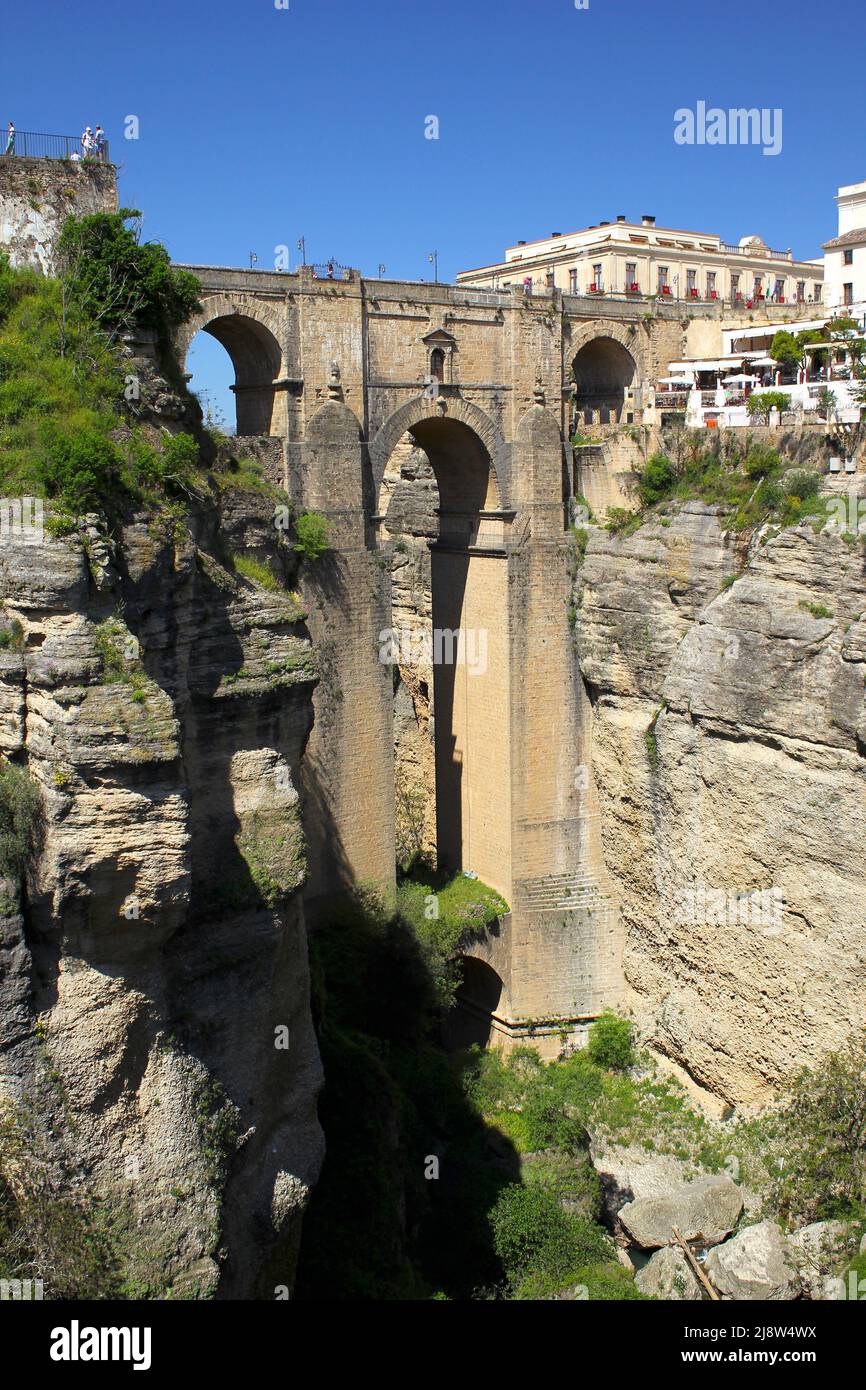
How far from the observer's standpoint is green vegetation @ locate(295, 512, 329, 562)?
919 inches

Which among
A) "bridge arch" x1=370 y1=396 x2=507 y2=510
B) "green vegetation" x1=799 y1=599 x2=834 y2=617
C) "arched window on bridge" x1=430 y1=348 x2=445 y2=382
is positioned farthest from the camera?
"arched window on bridge" x1=430 y1=348 x2=445 y2=382

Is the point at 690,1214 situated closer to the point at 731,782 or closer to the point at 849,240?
the point at 731,782

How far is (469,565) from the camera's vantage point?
1106 inches

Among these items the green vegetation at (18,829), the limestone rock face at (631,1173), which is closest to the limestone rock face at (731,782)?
the limestone rock face at (631,1173)

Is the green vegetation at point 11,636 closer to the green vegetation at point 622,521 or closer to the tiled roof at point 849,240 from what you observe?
the green vegetation at point 622,521

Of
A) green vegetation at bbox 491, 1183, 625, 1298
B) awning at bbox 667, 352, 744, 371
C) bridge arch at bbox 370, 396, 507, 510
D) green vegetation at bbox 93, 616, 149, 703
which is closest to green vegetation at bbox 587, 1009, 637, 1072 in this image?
green vegetation at bbox 491, 1183, 625, 1298

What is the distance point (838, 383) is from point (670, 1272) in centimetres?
1688

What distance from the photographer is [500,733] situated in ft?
90.8

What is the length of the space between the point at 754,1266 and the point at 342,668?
40.0 feet

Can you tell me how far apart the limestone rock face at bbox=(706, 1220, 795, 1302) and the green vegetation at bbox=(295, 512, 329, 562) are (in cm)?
1363

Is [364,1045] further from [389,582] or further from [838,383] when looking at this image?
[838,383]

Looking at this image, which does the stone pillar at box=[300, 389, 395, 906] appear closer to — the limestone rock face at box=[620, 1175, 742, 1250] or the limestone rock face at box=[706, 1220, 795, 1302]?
the limestone rock face at box=[620, 1175, 742, 1250]

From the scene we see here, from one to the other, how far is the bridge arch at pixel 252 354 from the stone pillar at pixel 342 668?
0.95 meters

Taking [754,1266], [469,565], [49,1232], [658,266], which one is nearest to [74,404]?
[49,1232]
